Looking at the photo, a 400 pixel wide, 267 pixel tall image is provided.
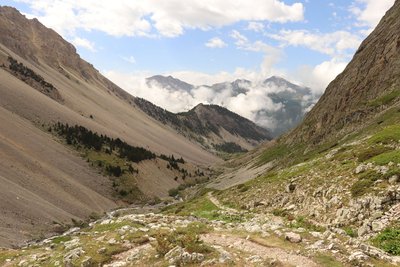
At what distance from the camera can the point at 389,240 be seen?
24062 millimetres

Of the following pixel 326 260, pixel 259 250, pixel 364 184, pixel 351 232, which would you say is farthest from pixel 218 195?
pixel 326 260

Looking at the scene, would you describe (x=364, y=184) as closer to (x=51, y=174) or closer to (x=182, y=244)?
(x=182, y=244)

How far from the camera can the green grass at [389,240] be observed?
22.9 meters

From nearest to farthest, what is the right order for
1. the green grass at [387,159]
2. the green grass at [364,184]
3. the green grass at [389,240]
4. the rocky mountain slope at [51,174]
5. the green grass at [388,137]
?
1. the green grass at [389,240]
2. the green grass at [364,184]
3. the green grass at [387,159]
4. the green grass at [388,137]
5. the rocky mountain slope at [51,174]

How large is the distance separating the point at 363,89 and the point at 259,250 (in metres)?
105

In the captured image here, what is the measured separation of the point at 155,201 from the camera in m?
123

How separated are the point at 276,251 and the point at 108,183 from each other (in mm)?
113487

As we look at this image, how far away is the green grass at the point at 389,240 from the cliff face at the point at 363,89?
6566 centimetres

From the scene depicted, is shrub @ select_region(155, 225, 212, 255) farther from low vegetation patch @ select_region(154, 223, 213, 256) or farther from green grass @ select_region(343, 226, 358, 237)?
green grass @ select_region(343, 226, 358, 237)

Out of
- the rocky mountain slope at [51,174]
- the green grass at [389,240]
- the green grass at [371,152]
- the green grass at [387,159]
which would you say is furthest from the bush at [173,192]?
the green grass at [389,240]

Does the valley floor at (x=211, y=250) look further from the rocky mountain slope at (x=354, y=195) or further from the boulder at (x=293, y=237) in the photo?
the rocky mountain slope at (x=354, y=195)

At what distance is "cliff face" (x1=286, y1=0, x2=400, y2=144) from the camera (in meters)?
95.1

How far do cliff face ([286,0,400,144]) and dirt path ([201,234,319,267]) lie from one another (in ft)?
236

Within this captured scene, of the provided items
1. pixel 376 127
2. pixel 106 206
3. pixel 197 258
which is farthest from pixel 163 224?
pixel 106 206
